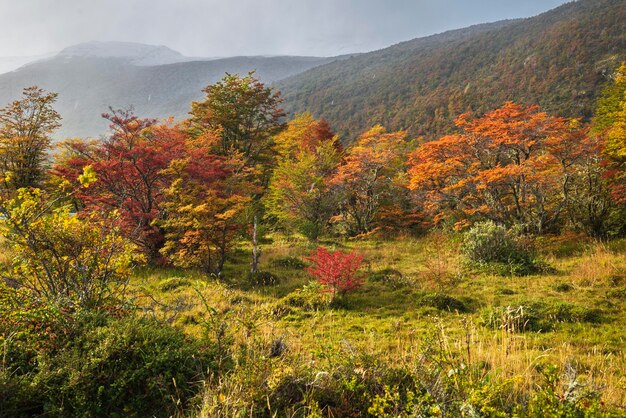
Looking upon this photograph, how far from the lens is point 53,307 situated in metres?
3.46

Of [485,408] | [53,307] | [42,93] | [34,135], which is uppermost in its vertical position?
[42,93]

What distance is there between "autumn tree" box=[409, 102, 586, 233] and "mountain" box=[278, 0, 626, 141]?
27387mm

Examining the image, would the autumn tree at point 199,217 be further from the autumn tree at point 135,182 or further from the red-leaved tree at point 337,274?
the red-leaved tree at point 337,274

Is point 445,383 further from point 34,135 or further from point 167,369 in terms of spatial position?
point 34,135

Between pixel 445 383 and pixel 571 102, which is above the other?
pixel 571 102

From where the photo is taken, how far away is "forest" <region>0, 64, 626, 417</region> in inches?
115

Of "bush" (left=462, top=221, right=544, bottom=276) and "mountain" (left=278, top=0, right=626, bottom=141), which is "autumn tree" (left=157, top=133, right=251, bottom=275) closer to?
"bush" (left=462, top=221, right=544, bottom=276)

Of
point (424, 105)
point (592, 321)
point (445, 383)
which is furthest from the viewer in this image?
point (424, 105)

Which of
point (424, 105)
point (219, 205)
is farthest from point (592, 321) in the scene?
point (424, 105)

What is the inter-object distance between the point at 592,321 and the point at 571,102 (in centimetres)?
4035

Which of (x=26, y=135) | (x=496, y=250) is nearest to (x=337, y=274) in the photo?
(x=496, y=250)

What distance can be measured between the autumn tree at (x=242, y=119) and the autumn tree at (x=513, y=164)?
13.1 metres

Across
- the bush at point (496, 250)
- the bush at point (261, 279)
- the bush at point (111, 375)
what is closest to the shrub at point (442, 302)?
the bush at point (496, 250)

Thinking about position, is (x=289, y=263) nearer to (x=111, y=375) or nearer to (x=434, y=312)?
(x=434, y=312)
